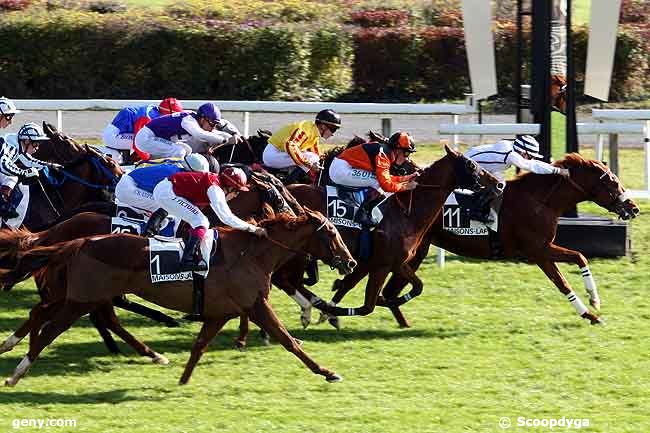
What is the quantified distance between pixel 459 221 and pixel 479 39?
8.53 feet

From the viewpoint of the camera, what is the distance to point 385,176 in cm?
972

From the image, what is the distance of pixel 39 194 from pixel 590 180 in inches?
174

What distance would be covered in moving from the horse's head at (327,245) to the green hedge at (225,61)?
11074 millimetres

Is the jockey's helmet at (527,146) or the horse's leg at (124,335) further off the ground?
the jockey's helmet at (527,146)

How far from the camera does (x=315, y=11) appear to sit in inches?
883

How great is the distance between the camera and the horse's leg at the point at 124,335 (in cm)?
890

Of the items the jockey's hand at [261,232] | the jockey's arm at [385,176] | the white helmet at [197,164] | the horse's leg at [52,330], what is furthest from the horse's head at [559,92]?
the horse's leg at [52,330]

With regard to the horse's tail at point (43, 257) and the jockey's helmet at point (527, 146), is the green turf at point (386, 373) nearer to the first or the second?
the horse's tail at point (43, 257)

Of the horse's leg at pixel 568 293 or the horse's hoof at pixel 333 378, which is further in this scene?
the horse's leg at pixel 568 293

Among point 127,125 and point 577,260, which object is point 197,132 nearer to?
point 127,125

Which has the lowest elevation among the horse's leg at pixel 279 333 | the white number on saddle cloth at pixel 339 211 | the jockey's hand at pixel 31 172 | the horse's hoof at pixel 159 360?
the horse's hoof at pixel 159 360

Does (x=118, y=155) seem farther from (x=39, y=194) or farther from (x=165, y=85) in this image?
(x=165, y=85)

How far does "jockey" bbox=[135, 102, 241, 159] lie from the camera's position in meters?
10.8
